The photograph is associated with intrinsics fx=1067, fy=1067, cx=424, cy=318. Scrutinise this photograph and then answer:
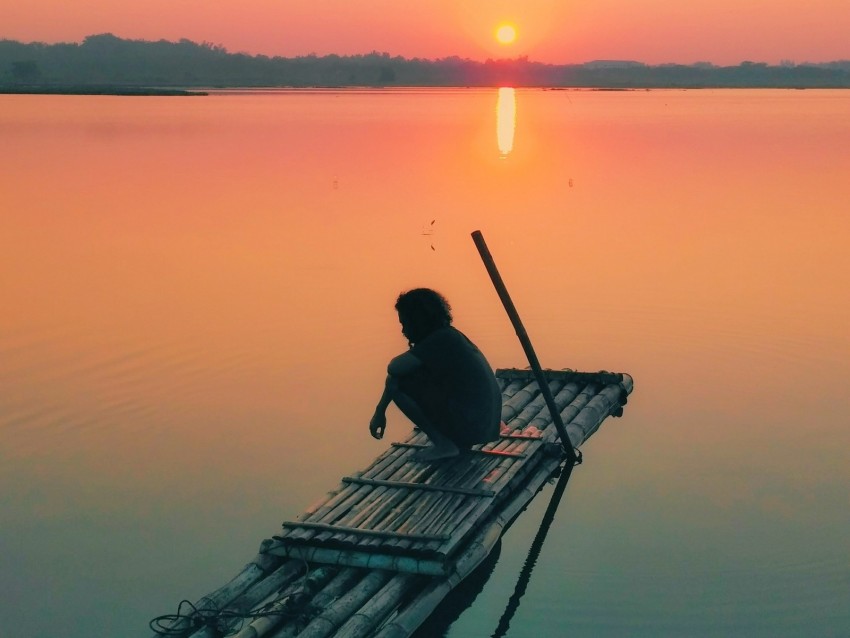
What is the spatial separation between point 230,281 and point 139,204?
8511 millimetres

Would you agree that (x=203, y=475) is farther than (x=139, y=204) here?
No

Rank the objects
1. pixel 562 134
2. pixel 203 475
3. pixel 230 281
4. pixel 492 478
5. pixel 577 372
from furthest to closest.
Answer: pixel 562 134
pixel 230 281
pixel 577 372
pixel 203 475
pixel 492 478

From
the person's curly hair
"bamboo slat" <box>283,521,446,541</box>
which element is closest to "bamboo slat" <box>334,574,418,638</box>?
"bamboo slat" <box>283,521,446,541</box>

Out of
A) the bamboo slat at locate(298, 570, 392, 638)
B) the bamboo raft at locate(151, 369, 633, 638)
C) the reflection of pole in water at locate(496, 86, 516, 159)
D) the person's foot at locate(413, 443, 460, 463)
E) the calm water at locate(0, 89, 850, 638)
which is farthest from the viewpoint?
the reflection of pole in water at locate(496, 86, 516, 159)

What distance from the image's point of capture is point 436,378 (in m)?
7.69

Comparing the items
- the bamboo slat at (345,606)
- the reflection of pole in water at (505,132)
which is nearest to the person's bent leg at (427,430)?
the bamboo slat at (345,606)

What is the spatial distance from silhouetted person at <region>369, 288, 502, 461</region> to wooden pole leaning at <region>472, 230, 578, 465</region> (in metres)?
0.95

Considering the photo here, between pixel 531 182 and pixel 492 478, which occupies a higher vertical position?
pixel 492 478

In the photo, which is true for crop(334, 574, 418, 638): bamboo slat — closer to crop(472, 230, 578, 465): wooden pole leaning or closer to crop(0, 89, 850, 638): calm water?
crop(0, 89, 850, 638): calm water

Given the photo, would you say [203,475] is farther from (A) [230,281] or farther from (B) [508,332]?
(A) [230,281]

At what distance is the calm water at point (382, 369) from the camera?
7.13 meters

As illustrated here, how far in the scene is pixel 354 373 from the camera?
11.3m

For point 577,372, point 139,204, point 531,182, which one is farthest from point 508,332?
point 531,182

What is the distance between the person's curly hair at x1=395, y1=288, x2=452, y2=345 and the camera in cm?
764
